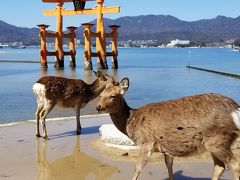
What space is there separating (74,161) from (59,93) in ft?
7.35

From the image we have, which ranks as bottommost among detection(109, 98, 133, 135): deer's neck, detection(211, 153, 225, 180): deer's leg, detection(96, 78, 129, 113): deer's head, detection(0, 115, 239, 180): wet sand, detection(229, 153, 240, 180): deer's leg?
detection(0, 115, 239, 180): wet sand

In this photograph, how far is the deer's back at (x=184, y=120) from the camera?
5.30 metres

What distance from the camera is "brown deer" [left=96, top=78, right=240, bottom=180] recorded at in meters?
5.27

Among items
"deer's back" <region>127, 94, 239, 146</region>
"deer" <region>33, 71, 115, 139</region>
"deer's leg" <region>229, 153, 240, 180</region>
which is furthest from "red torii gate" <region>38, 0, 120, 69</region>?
"deer's leg" <region>229, 153, 240, 180</region>

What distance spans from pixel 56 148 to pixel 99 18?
1100 inches

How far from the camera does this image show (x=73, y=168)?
23.1ft

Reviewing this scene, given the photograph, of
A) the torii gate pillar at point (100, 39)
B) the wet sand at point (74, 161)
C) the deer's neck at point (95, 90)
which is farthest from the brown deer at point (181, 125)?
the torii gate pillar at point (100, 39)

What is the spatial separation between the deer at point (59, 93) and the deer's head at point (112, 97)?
10.2 feet

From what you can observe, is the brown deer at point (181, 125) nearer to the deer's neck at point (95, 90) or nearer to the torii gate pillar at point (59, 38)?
the deer's neck at point (95, 90)

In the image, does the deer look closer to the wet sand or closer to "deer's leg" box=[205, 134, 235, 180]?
the wet sand

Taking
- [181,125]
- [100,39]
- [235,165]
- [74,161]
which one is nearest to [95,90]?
[74,161]

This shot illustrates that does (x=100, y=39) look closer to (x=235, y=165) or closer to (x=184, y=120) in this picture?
(x=184, y=120)

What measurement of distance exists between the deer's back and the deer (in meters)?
3.29

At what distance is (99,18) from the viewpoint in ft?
116
